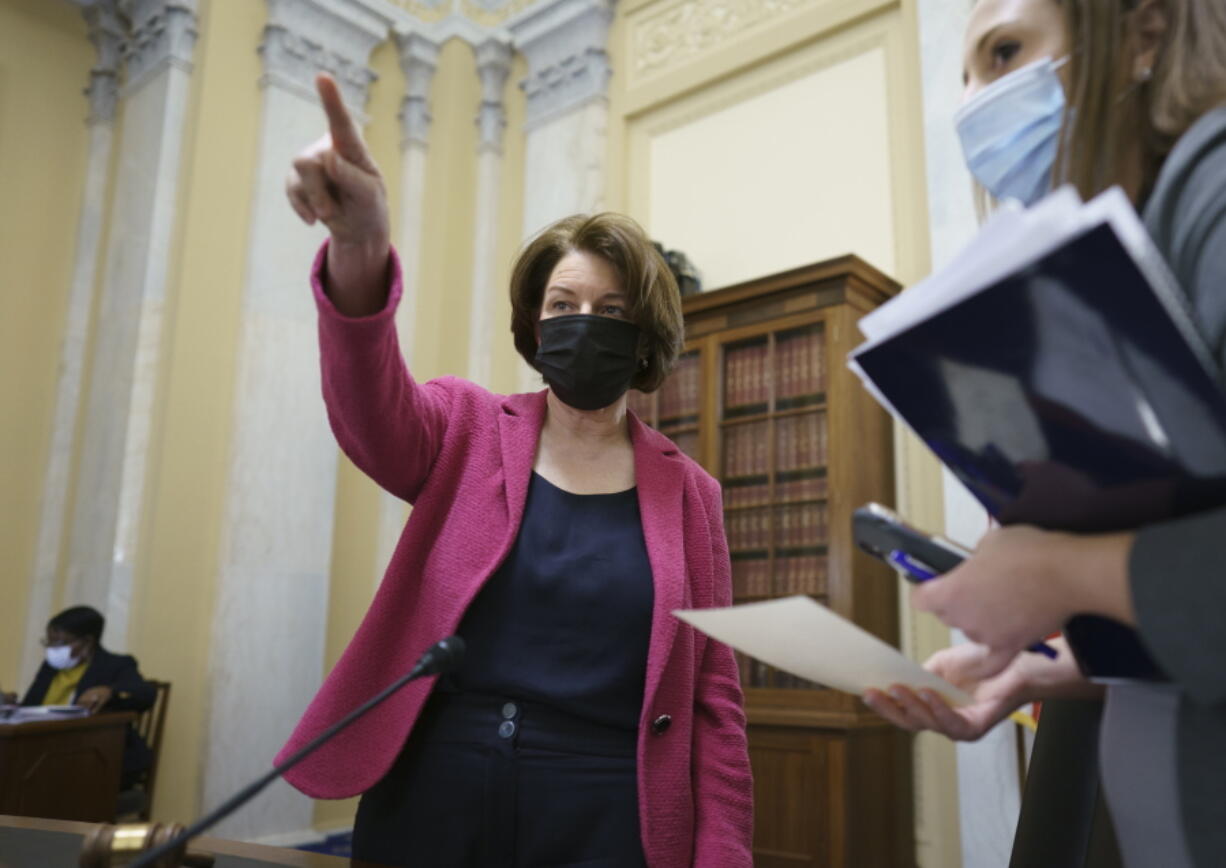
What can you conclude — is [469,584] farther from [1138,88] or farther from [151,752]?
[151,752]

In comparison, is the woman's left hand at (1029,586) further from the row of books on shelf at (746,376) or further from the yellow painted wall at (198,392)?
the yellow painted wall at (198,392)

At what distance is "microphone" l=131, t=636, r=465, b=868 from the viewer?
81 cm

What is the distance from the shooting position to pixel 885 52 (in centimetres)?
496

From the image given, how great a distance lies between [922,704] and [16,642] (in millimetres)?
5920

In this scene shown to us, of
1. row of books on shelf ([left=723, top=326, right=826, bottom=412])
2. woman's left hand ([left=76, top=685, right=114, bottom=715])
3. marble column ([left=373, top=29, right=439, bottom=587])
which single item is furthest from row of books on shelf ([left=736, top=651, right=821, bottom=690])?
woman's left hand ([left=76, top=685, right=114, bottom=715])

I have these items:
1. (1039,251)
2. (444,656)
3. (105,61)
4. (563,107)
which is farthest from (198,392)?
(1039,251)

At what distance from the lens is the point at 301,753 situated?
88cm

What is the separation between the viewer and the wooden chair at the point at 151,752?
13.8 feet

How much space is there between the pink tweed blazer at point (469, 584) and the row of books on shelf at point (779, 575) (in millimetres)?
2674

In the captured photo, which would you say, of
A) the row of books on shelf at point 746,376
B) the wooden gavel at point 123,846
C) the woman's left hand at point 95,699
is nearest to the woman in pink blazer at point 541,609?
the wooden gavel at point 123,846

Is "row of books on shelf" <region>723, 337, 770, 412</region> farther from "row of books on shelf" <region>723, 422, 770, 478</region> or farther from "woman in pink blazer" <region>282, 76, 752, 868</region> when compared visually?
"woman in pink blazer" <region>282, 76, 752, 868</region>

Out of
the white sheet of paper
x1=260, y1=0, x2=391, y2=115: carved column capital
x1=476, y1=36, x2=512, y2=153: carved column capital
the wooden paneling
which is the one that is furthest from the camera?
x1=476, y1=36, x2=512, y2=153: carved column capital

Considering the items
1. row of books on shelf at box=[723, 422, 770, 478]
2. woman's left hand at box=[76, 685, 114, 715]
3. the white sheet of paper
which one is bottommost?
woman's left hand at box=[76, 685, 114, 715]

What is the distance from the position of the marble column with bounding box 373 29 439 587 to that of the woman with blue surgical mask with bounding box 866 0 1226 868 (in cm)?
543
